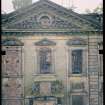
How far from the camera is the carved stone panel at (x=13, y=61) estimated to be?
4.24 feet

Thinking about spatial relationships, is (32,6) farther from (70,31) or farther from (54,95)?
(54,95)

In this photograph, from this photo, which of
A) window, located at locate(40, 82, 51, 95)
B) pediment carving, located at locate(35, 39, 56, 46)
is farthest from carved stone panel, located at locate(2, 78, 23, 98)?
A: pediment carving, located at locate(35, 39, 56, 46)

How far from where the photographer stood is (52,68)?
4.66 ft

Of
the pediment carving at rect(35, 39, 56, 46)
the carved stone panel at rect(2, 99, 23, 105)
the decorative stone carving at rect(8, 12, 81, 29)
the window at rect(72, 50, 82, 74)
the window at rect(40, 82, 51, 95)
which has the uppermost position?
the decorative stone carving at rect(8, 12, 81, 29)

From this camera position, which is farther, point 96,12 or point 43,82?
point 43,82

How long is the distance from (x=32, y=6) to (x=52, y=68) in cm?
38

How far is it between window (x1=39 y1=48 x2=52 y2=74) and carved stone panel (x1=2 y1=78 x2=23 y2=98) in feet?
0.50

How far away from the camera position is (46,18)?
1.39 meters

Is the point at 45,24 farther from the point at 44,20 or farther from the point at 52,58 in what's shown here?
the point at 52,58

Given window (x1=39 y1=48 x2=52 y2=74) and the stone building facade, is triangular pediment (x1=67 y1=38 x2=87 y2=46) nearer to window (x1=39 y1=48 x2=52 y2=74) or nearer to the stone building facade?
the stone building facade

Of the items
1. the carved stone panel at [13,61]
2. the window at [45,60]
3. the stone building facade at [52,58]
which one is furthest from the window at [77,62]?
the carved stone panel at [13,61]

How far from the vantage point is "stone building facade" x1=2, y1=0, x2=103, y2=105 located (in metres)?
1.31

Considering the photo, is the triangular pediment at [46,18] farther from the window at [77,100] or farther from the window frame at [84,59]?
the window at [77,100]

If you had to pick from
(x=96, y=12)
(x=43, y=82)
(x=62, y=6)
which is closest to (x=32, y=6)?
(x=62, y=6)
